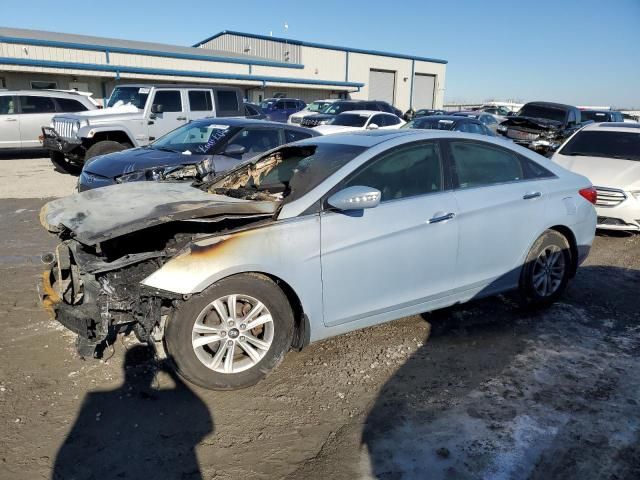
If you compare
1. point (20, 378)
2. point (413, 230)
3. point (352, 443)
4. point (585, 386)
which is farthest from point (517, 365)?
point (20, 378)

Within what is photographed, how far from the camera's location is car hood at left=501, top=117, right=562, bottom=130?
1549cm

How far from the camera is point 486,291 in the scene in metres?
4.39

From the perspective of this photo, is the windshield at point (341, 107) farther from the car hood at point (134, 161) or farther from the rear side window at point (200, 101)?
the car hood at point (134, 161)

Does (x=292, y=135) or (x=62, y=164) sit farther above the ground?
(x=292, y=135)

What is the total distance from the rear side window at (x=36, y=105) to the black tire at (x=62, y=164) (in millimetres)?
3113

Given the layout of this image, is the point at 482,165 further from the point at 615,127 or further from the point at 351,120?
the point at 351,120

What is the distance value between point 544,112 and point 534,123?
2.02 m

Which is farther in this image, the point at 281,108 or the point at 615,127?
the point at 281,108

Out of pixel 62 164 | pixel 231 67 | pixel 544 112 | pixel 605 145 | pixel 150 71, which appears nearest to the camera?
pixel 605 145

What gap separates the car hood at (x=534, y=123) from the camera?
50.8 feet

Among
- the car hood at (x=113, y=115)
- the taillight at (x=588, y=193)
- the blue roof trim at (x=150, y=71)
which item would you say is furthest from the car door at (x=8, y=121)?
the taillight at (x=588, y=193)

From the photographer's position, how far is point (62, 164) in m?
12.5

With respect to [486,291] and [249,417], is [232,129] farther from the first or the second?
[249,417]

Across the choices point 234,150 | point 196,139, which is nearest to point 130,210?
point 234,150
